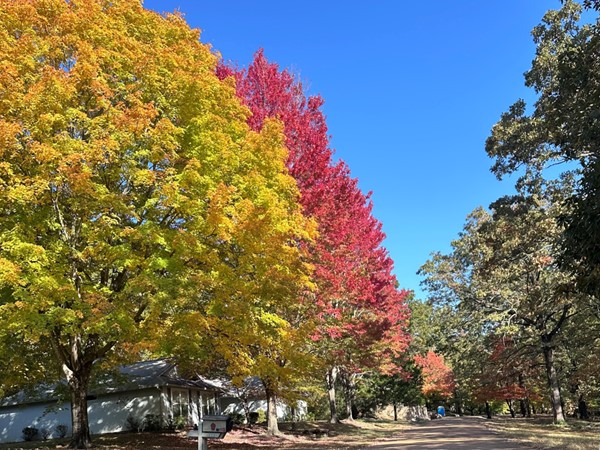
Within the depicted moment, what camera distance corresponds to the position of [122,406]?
29.0m

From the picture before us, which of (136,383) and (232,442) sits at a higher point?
(136,383)

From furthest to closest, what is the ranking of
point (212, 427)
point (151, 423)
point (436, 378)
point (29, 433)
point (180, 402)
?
1. point (436, 378)
2. point (180, 402)
3. point (29, 433)
4. point (151, 423)
5. point (212, 427)

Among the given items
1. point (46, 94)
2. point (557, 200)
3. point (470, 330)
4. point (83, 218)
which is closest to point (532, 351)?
point (470, 330)

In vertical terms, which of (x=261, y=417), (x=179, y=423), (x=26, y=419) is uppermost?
(x=26, y=419)

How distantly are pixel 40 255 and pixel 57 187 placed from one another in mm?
2512

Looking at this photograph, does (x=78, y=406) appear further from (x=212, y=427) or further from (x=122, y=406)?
(x=122, y=406)

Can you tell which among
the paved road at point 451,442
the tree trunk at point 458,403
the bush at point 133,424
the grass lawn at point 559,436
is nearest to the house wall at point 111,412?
the bush at point 133,424

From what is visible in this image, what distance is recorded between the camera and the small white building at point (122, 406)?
2841 cm

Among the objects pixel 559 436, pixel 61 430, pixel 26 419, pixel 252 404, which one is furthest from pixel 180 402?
pixel 559 436

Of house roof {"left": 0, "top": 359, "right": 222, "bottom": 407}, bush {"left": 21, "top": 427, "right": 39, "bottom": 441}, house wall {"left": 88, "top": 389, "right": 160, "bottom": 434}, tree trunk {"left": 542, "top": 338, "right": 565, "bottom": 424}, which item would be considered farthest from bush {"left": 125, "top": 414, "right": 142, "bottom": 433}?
tree trunk {"left": 542, "top": 338, "right": 565, "bottom": 424}

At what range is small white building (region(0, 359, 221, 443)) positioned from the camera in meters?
28.4

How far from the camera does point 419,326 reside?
73.9 metres

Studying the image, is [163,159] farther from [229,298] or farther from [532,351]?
[532,351]

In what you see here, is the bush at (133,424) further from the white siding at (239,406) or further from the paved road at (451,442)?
the white siding at (239,406)
